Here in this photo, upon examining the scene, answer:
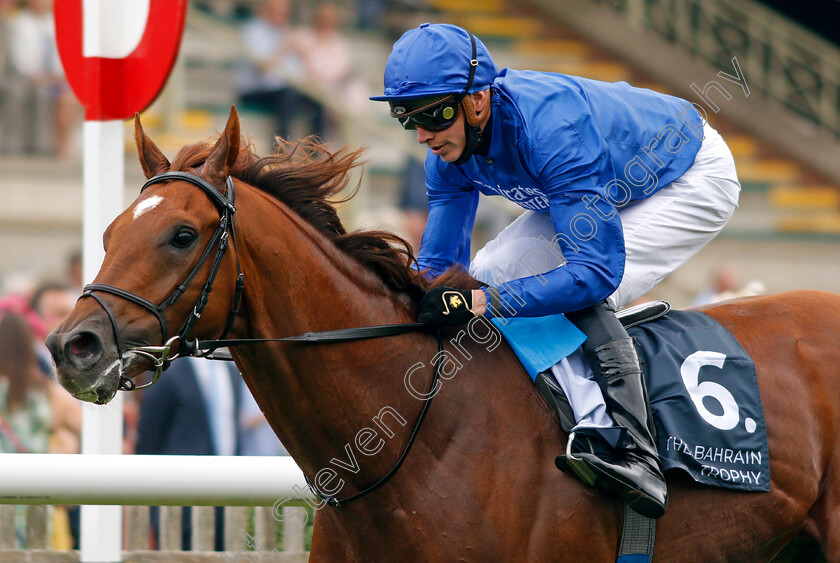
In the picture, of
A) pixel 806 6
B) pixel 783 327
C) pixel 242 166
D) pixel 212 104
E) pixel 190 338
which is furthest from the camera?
pixel 806 6

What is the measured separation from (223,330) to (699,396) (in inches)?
57.3

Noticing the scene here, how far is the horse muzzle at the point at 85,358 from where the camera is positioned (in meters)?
2.37

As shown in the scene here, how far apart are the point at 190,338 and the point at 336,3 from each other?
9.20m

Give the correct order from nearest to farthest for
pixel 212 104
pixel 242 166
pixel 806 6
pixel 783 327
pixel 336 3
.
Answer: pixel 242 166
pixel 783 327
pixel 212 104
pixel 336 3
pixel 806 6

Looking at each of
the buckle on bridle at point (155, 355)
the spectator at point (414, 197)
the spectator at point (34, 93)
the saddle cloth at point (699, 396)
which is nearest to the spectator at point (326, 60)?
the spectator at point (414, 197)

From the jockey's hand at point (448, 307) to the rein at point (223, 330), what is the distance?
7 centimetres

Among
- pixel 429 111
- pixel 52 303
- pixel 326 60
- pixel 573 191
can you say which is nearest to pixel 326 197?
pixel 429 111

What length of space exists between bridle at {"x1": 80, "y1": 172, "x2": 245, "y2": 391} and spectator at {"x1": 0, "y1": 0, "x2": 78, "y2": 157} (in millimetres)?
7381

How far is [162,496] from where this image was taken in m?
3.39

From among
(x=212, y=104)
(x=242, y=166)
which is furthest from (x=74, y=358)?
(x=212, y=104)

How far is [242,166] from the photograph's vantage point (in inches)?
112

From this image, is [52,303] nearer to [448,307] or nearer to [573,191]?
[448,307]

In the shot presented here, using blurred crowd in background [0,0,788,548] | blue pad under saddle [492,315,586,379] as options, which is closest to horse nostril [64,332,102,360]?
blue pad under saddle [492,315,586,379]

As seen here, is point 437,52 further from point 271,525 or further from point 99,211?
point 271,525
